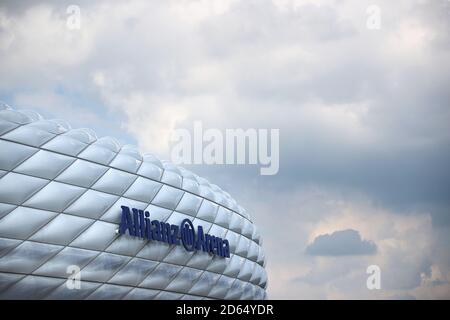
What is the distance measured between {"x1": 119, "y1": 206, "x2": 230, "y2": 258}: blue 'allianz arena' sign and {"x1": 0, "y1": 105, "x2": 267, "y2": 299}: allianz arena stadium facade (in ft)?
0.16

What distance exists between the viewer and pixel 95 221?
2475 cm

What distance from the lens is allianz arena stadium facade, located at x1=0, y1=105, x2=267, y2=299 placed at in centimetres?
2253

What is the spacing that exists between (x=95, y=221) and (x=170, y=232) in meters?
4.62

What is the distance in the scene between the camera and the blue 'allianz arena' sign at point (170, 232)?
26094 mm

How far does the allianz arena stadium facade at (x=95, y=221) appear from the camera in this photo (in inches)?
887

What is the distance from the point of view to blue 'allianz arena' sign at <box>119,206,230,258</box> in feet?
85.6

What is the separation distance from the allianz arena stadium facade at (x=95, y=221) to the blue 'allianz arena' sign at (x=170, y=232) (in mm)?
48

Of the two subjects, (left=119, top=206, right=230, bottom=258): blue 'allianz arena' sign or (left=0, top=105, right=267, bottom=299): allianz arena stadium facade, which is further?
(left=119, top=206, right=230, bottom=258): blue 'allianz arena' sign

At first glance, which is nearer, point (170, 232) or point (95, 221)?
point (95, 221)

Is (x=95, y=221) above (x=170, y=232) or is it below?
below

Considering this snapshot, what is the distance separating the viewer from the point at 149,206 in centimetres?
2778

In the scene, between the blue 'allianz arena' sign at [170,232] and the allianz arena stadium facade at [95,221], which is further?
the blue 'allianz arena' sign at [170,232]
